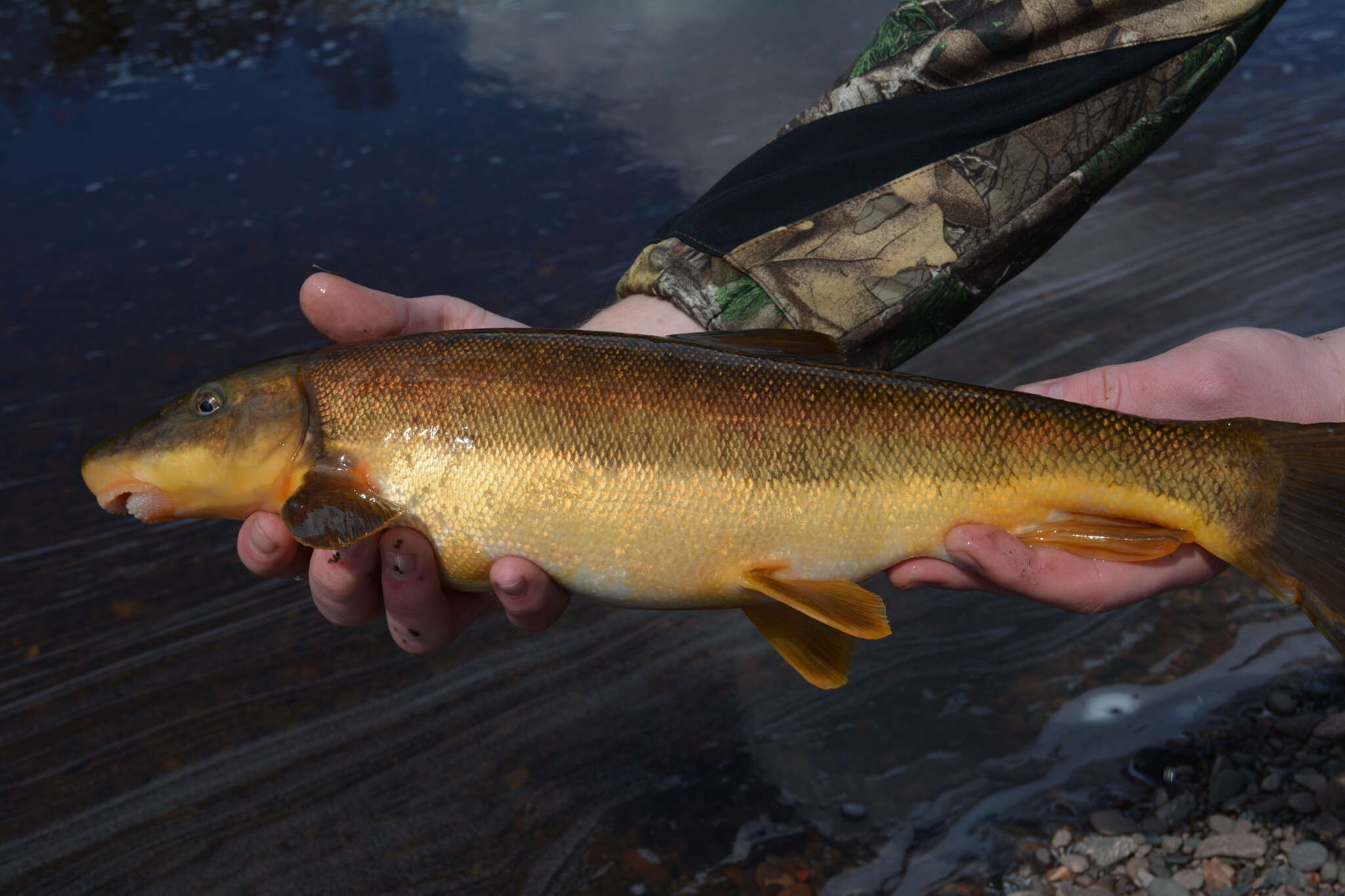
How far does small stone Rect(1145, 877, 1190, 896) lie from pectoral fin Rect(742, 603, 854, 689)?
5.66 feet

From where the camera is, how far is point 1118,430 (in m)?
2.99

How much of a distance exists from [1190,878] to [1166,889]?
155 millimetres

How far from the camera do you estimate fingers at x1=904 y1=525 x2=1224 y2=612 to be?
3.02 m

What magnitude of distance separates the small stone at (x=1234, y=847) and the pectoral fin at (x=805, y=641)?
1.95 m

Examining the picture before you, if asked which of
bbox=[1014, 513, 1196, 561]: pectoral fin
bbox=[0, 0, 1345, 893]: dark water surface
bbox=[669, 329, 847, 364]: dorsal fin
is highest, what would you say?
bbox=[669, 329, 847, 364]: dorsal fin

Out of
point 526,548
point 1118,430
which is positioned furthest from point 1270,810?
point 526,548

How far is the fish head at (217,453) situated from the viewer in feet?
10.3

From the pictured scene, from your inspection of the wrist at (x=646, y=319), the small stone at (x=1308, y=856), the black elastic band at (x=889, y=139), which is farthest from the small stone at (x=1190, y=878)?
the black elastic band at (x=889, y=139)

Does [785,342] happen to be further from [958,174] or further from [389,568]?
[389,568]

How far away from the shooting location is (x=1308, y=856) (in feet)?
12.7

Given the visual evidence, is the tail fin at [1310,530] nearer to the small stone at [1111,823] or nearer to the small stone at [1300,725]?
the small stone at [1111,823]

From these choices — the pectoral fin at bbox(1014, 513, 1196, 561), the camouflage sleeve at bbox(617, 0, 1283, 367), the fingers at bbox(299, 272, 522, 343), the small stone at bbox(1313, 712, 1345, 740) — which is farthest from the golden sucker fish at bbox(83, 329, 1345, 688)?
the small stone at bbox(1313, 712, 1345, 740)

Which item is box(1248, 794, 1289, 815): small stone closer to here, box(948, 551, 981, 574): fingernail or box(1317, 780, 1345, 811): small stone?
box(1317, 780, 1345, 811): small stone

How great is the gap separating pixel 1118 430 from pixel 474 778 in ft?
11.4
